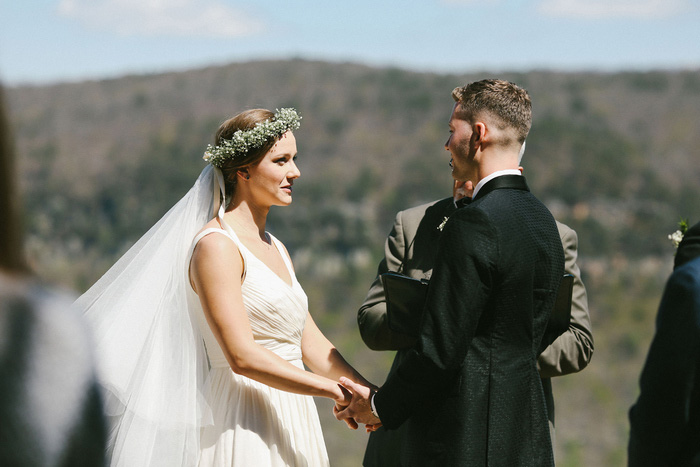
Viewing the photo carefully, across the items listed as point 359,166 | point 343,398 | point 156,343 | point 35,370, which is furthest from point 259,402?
point 359,166

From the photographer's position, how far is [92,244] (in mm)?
20719

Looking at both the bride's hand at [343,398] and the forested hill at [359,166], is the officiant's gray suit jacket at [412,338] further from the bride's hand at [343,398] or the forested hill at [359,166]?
the forested hill at [359,166]

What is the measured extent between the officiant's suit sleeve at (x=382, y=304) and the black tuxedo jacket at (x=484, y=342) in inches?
29.5

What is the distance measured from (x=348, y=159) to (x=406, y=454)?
21.3m

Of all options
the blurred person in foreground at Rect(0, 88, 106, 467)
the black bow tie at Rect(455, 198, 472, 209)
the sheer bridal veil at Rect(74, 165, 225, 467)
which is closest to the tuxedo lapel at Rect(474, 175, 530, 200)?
the black bow tie at Rect(455, 198, 472, 209)

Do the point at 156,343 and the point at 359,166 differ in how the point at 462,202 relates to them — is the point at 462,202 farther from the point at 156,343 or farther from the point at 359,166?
the point at 359,166

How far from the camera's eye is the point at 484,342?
252cm

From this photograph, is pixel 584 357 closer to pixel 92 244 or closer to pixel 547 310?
pixel 547 310

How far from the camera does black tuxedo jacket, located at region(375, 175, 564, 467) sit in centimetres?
247

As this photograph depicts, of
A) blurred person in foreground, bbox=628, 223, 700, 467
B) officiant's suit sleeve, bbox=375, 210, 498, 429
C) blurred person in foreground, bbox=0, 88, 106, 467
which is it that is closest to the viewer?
blurred person in foreground, bbox=0, 88, 106, 467

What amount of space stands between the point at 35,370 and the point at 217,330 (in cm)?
205

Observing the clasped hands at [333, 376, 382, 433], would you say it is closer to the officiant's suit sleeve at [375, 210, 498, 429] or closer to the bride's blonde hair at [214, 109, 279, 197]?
the officiant's suit sleeve at [375, 210, 498, 429]

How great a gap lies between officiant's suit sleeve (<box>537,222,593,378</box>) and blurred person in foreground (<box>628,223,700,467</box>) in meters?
1.11

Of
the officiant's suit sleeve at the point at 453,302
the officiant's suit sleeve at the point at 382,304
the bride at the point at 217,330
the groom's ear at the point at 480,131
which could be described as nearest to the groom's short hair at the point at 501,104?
the groom's ear at the point at 480,131
